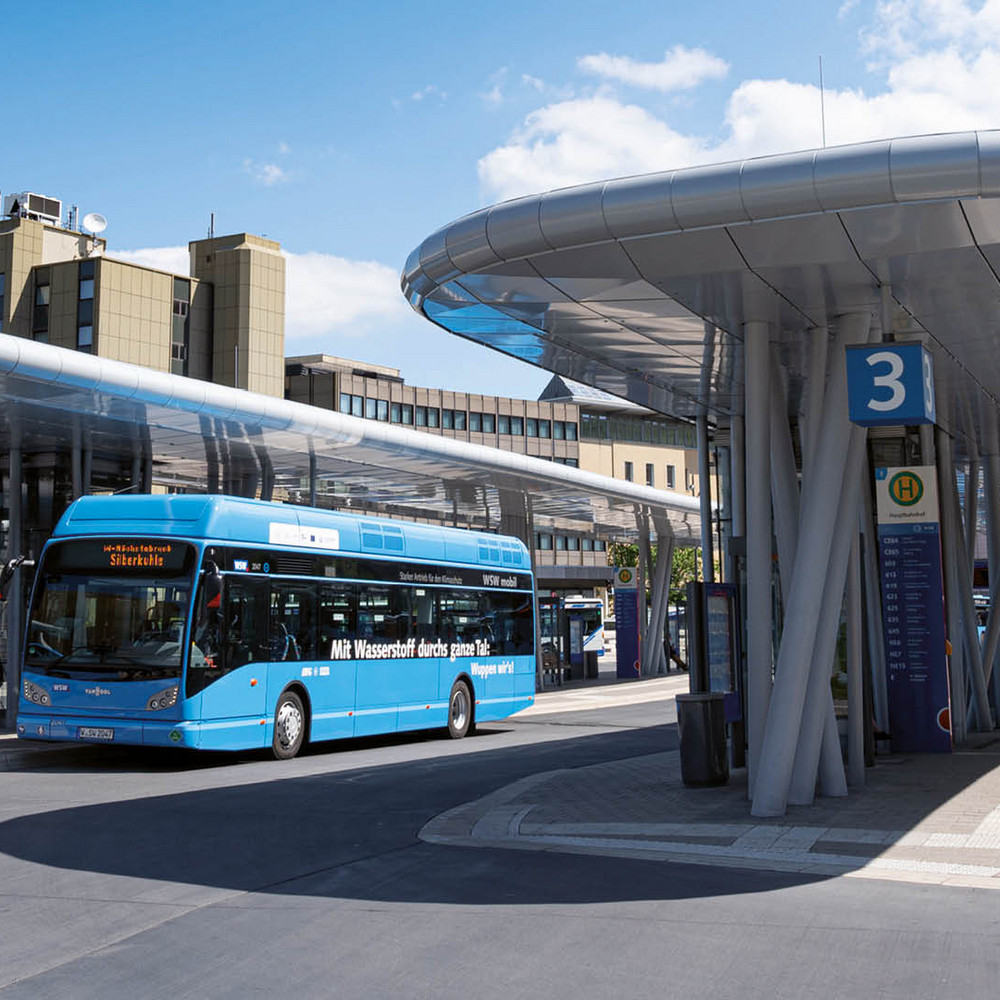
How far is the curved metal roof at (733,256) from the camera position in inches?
357

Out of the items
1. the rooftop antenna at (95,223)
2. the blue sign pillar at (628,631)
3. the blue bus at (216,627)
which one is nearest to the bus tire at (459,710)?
the blue bus at (216,627)

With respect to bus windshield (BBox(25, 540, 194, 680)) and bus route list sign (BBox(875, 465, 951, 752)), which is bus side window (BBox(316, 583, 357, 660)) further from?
bus route list sign (BBox(875, 465, 951, 752))

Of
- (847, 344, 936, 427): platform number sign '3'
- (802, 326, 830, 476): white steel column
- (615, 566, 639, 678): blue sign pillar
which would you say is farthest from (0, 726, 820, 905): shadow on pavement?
(615, 566, 639, 678): blue sign pillar

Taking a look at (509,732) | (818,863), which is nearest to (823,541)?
(818,863)

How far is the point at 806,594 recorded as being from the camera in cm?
1109

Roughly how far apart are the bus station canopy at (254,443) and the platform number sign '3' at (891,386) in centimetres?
923

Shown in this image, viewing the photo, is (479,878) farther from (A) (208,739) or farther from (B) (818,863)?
(A) (208,739)

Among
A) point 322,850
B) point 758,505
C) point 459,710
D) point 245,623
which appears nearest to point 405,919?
point 322,850

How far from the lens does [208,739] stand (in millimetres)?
15000

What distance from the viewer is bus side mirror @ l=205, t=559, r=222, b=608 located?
50.0ft

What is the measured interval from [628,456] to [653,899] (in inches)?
3492

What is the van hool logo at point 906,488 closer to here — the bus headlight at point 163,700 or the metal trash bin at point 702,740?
the metal trash bin at point 702,740

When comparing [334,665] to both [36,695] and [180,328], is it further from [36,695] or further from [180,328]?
[180,328]

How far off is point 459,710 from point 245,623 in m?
5.88
